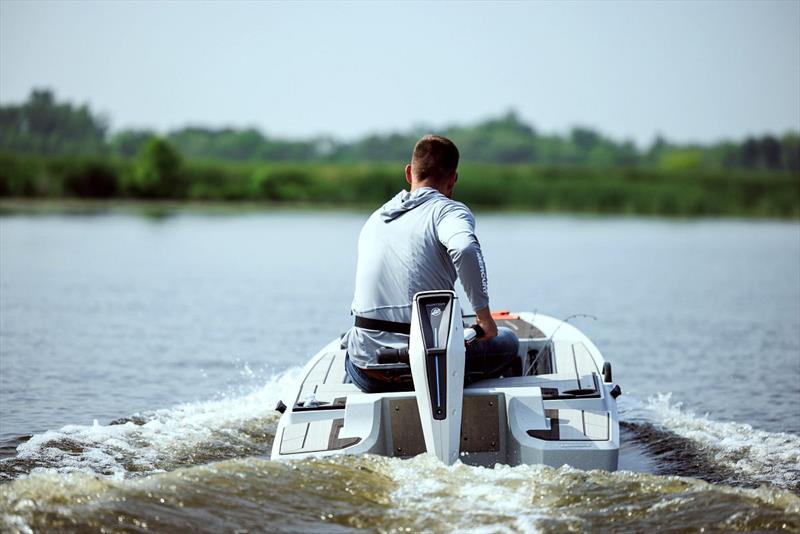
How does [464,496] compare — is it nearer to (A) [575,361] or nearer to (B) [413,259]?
(B) [413,259]

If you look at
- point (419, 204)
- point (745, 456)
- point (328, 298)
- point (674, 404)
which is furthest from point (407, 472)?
→ point (328, 298)

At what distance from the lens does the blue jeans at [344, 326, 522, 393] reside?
491cm

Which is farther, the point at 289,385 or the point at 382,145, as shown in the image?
the point at 382,145

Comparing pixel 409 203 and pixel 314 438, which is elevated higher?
pixel 409 203

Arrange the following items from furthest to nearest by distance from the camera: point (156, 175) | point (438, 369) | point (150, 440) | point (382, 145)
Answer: point (382, 145), point (156, 175), point (150, 440), point (438, 369)

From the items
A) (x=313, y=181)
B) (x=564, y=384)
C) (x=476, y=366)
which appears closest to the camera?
(x=476, y=366)

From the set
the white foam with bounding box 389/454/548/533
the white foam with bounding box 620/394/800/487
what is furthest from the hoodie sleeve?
the white foam with bounding box 620/394/800/487

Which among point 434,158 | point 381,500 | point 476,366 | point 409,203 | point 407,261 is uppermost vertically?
point 434,158

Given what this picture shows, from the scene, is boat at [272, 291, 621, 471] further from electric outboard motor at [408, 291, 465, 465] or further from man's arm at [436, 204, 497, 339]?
man's arm at [436, 204, 497, 339]

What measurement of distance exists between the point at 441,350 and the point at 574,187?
2981cm

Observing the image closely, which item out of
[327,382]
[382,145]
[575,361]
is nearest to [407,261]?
[327,382]

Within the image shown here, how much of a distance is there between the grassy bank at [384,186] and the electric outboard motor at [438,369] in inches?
1118

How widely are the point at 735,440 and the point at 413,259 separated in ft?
9.76

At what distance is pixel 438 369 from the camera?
4461 mm
